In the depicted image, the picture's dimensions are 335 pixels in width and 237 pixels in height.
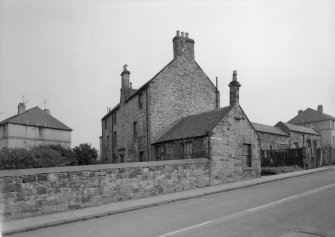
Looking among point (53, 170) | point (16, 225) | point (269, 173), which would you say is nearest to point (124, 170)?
point (53, 170)

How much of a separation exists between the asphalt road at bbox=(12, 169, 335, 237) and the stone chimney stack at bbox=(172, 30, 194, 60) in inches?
656

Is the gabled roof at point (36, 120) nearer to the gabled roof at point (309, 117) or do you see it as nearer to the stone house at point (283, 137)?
the stone house at point (283, 137)

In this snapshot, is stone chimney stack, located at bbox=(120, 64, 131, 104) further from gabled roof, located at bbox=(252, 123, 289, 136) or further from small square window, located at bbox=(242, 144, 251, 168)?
gabled roof, located at bbox=(252, 123, 289, 136)

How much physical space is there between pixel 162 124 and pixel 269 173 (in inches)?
353

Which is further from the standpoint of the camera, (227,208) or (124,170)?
(124,170)

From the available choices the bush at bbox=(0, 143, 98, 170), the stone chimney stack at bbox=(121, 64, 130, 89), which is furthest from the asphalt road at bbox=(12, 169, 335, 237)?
the stone chimney stack at bbox=(121, 64, 130, 89)

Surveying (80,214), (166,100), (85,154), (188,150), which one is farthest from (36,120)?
(80,214)

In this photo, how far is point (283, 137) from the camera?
38.3 m

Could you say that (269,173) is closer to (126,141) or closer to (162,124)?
(162,124)

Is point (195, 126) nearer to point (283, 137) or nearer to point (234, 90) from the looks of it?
point (234, 90)

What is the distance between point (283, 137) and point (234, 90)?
1938 centimetres

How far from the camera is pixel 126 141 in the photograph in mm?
30438

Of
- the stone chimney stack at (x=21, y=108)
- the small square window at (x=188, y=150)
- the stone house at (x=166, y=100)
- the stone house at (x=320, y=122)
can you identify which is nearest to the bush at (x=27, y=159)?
the stone house at (x=166, y=100)

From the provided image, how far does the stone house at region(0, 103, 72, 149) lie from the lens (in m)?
42.3
